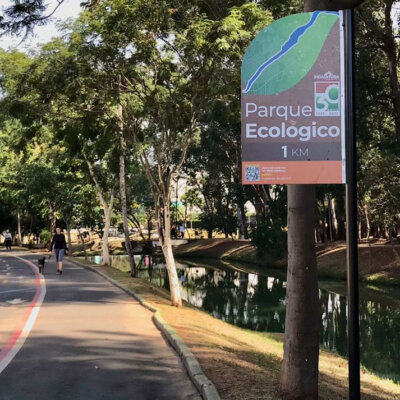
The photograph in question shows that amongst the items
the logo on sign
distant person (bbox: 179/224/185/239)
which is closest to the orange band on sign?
the logo on sign

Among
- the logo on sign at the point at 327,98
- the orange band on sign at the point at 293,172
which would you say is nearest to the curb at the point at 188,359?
the orange band on sign at the point at 293,172

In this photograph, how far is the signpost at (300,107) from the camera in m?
4.78

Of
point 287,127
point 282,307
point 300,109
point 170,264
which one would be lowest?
point 282,307

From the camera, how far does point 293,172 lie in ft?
15.9

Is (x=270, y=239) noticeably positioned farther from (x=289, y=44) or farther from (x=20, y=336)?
(x=289, y=44)

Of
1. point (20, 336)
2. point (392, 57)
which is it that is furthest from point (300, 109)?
point (392, 57)

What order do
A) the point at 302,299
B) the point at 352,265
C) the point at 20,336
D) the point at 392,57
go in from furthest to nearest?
1. the point at 392,57
2. the point at 20,336
3. the point at 302,299
4. the point at 352,265

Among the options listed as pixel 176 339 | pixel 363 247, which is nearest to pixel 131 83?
pixel 176 339

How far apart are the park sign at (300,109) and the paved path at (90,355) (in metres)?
3.03

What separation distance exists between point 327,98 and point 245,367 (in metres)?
4.56

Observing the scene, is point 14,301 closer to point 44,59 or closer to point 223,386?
point 44,59

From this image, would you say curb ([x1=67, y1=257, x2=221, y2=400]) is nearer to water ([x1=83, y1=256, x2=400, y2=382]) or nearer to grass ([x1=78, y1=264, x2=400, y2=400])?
grass ([x1=78, y1=264, x2=400, y2=400])

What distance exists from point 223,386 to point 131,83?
9.61 metres

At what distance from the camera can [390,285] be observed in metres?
28.2
